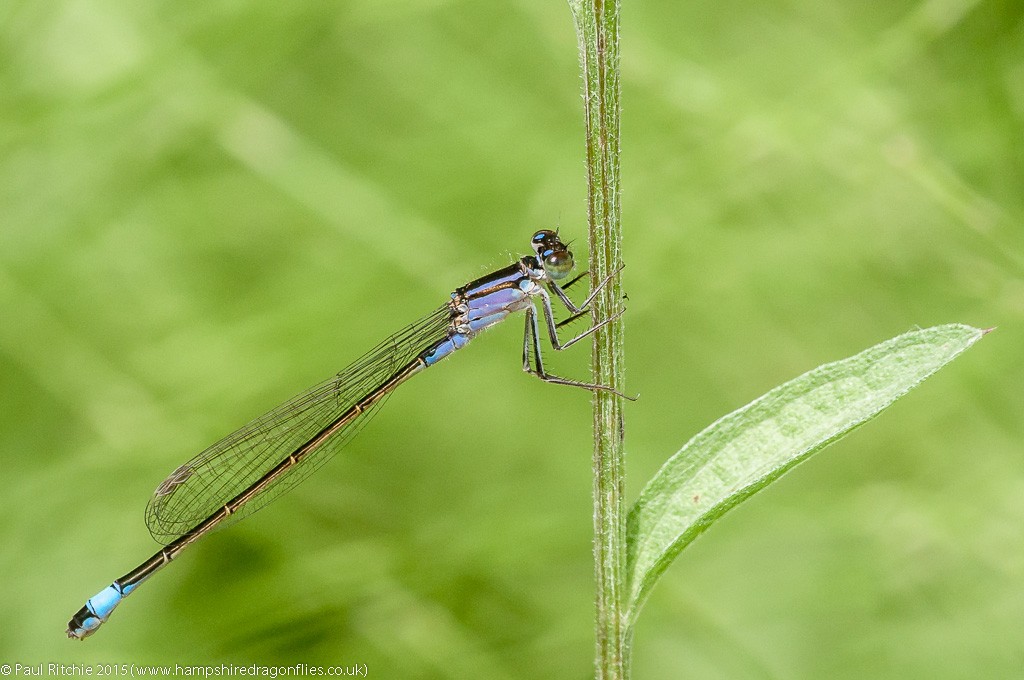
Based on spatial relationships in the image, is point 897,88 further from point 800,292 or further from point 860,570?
point 860,570

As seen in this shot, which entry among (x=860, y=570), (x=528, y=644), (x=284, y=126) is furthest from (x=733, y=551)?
(x=284, y=126)

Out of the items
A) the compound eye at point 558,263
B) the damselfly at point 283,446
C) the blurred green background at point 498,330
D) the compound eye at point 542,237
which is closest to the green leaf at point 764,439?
the compound eye at point 558,263

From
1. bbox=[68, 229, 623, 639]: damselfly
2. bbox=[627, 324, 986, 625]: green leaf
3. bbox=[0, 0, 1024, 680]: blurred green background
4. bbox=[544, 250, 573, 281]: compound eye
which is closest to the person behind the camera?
bbox=[627, 324, 986, 625]: green leaf

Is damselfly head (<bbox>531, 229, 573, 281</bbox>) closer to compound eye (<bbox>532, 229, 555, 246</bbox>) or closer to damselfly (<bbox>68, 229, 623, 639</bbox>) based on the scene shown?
compound eye (<bbox>532, 229, 555, 246</bbox>)

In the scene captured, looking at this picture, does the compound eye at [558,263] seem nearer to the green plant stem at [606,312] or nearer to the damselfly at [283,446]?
the damselfly at [283,446]

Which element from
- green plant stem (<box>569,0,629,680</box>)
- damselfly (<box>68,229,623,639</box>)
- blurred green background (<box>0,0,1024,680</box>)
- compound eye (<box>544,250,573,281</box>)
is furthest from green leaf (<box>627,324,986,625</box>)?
blurred green background (<box>0,0,1024,680</box>)

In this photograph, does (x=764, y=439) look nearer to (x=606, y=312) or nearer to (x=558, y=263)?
(x=606, y=312)
